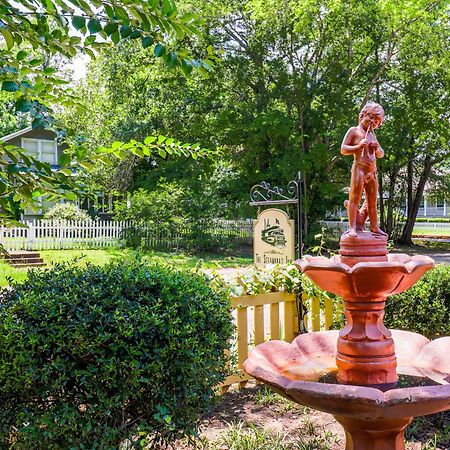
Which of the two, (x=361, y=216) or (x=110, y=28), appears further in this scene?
(x=361, y=216)

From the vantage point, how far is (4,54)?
7.54 ft

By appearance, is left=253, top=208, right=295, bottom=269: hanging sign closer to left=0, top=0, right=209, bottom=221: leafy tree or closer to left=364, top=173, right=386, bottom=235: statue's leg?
left=364, top=173, right=386, bottom=235: statue's leg

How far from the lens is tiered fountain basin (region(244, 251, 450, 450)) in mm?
2160

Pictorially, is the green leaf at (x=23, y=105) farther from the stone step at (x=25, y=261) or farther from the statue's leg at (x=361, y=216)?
the stone step at (x=25, y=261)

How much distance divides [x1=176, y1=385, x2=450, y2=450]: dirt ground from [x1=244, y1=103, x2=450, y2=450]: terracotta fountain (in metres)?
0.69

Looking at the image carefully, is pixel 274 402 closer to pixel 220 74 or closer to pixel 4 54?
pixel 4 54

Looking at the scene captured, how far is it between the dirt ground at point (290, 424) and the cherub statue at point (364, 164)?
1666 mm

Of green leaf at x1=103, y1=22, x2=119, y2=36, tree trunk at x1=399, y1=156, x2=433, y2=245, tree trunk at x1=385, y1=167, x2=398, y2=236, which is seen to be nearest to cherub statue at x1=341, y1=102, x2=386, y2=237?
green leaf at x1=103, y1=22, x2=119, y2=36

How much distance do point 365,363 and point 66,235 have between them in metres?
18.5

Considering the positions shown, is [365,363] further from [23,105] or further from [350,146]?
[23,105]

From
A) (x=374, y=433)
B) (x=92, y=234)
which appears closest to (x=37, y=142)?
(x=92, y=234)

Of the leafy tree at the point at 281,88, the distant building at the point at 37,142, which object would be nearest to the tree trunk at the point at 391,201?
the leafy tree at the point at 281,88

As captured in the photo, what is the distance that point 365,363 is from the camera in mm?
2703

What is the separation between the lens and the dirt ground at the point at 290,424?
11.1 ft
